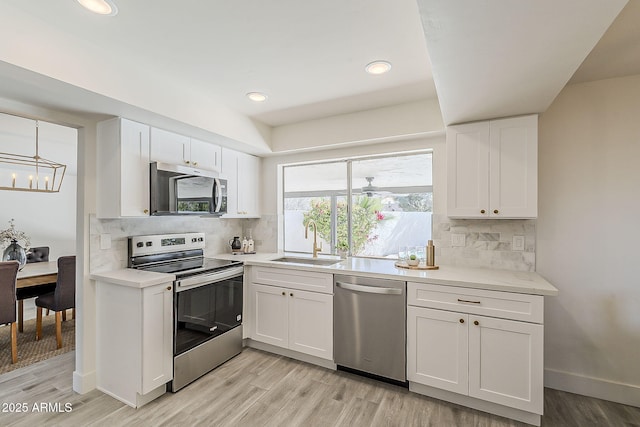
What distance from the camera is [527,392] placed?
1.90 m

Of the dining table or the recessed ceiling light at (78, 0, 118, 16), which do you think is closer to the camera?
the recessed ceiling light at (78, 0, 118, 16)

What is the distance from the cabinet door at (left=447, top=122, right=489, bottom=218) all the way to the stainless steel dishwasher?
0.83 metres

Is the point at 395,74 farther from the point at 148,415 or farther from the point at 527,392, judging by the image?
the point at 148,415

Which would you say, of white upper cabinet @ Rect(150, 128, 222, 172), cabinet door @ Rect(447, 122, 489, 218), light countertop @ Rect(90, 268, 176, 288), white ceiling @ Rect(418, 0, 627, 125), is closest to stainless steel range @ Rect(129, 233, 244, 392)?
light countertop @ Rect(90, 268, 176, 288)

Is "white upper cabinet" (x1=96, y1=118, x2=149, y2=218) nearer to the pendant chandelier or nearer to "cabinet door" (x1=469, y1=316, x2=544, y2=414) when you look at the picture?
the pendant chandelier

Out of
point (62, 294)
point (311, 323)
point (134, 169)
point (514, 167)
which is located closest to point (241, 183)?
point (134, 169)

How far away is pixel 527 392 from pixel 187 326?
2471 mm

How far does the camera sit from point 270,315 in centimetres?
288

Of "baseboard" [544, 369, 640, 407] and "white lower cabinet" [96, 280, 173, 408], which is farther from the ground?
"white lower cabinet" [96, 280, 173, 408]

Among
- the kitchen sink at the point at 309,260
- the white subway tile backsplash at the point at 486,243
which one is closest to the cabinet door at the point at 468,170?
the white subway tile backsplash at the point at 486,243

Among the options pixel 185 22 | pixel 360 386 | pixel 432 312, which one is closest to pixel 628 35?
pixel 432 312

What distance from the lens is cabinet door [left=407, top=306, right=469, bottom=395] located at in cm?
208

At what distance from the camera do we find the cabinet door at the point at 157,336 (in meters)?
2.08

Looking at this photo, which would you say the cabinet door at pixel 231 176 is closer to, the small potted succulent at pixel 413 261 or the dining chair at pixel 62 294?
the dining chair at pixel 62 294
